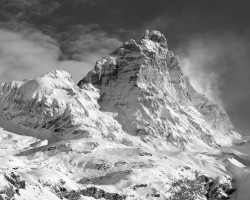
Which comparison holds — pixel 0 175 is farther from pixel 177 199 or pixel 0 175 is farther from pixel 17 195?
pixel 177 199

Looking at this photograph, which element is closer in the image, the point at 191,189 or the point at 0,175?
the point at 191,189

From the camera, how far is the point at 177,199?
15750 centimetres

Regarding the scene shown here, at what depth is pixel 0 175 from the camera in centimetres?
19900

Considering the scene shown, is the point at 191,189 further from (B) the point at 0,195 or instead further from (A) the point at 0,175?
(A) the point at 0,175

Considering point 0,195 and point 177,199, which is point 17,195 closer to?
point 0,195

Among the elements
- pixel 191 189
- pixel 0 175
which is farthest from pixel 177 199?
pixel 0 175

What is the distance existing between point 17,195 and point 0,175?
891cm

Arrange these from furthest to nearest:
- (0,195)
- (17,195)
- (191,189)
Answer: (17,195), (0,195), (191,189)

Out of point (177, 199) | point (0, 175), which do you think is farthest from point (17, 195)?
point (177, 199)

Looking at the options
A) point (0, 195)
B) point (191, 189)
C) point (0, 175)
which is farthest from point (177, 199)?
point (0, 175)

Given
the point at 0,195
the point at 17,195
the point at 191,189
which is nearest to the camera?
the point at 191,189

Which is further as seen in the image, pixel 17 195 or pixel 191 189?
pixel 17 195

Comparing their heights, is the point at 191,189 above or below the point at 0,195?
above

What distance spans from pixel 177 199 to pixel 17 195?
196 ft
